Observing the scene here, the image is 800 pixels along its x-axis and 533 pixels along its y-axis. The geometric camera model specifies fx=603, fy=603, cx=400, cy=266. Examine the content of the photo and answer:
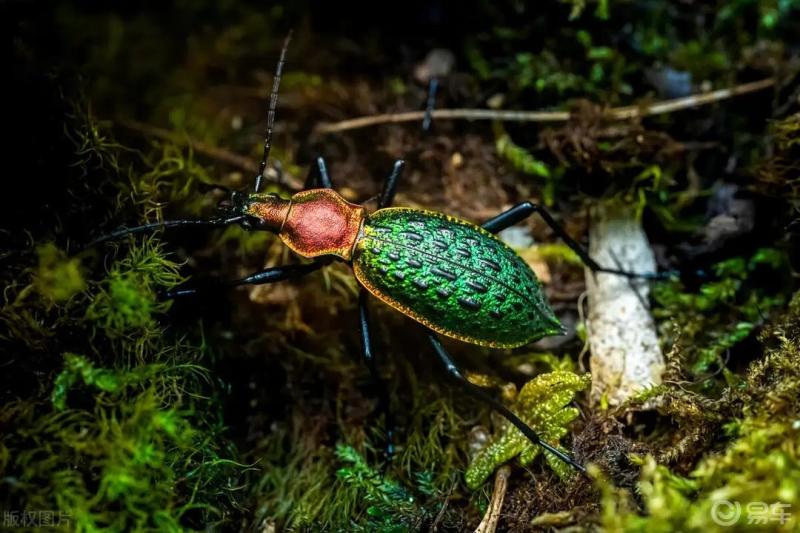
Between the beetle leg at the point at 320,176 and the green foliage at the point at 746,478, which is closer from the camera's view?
the green foliage at the point at 746,478

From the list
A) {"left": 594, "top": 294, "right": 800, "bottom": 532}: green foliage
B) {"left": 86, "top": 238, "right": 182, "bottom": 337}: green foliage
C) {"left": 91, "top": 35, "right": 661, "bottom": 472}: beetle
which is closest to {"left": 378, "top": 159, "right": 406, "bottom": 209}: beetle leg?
{"left": 91, "top": 35, "right": 661, "bottom": 472}: beetle

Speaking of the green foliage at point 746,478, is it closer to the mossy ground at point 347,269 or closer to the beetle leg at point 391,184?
the mossy ground at point 347,269

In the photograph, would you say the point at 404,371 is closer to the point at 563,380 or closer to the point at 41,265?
the point at 563,380

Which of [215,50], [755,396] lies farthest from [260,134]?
[755,396]

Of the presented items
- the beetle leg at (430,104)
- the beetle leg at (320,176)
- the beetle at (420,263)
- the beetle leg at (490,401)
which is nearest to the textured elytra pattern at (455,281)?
the beetle at (420,263)

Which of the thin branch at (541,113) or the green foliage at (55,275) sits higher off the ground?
the thin branch at (541,113)

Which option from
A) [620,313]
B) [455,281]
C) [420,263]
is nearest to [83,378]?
[420,263]
